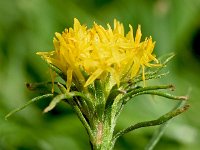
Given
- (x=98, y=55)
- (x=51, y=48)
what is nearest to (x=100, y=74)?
(x=98, y=55)

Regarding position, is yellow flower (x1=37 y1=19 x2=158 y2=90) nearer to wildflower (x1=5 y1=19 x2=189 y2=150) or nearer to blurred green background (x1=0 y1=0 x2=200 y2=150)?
wildflower (x1=5 y1=19 x2=189 y2=150)

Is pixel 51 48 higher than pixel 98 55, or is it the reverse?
pixel 98 55

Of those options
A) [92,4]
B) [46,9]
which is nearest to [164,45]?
[92,4]

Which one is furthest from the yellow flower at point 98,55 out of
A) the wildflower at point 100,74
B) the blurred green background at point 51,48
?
the blurred green background at point 51,48

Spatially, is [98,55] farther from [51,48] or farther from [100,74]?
[51,48]

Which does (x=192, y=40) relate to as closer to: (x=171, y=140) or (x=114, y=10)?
(x=114, y=10)

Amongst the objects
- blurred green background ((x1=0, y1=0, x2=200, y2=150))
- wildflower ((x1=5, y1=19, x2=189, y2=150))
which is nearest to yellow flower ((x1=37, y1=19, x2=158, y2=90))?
wildflower ((x1=5, y1=19, x2=189, y2=150))
